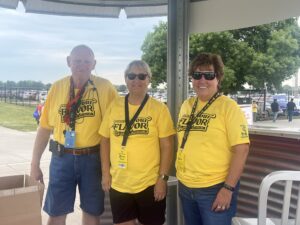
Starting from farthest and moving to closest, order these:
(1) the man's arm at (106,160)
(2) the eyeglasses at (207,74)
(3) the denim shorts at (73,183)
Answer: (3) the denim shorts at (73,183) < (1) the man's arm at (106,160) < (2) the eyeglasses at (207,74)

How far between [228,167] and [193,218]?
1.22ft

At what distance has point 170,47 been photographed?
2.44 meters

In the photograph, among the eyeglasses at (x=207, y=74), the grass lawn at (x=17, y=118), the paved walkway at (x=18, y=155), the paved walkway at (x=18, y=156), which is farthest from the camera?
the grass lawn at (x=17, y=118)

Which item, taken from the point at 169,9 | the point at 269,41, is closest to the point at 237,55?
the point at 269,41

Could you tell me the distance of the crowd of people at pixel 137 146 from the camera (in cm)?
171

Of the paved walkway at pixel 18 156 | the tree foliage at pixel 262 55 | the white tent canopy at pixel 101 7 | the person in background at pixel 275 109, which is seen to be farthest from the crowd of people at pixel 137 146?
the person in background at pixel 275 109

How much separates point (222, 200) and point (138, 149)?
1.83ft

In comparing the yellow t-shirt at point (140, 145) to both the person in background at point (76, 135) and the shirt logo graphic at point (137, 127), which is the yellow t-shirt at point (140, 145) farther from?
the person in background at point (76, 135)

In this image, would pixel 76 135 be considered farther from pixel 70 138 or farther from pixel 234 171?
pixel 234 171

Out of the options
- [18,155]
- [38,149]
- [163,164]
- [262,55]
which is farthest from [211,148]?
[262,55]

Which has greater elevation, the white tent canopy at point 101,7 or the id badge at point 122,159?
the white tent canopy at point 101,7

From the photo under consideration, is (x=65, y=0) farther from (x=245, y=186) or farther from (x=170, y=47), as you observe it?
(x=245, y=186)

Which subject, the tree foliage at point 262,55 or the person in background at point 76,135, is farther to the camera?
the tree foliage at point 262,55

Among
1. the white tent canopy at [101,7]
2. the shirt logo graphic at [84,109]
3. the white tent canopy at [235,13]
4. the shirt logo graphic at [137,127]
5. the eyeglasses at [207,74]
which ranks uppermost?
the white tent canopy at [101,7]
